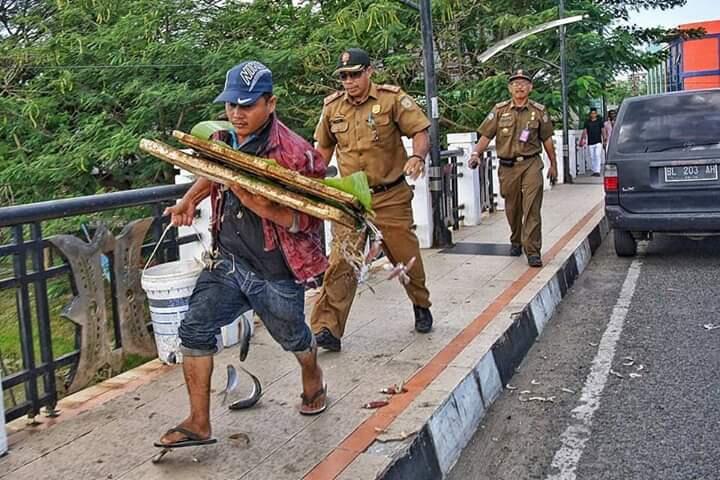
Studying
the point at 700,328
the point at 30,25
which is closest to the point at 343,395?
the point at 700,328

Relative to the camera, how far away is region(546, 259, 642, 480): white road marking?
3.64m

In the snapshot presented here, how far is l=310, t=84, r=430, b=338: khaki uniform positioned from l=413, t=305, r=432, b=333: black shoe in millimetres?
43

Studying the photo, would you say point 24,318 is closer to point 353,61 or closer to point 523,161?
point 353,61

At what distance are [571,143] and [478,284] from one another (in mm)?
12108

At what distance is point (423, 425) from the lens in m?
3.60

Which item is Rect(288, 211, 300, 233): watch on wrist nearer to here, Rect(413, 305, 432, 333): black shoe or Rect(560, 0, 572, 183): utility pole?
Rect(413, 305, 432, 333): black shoe

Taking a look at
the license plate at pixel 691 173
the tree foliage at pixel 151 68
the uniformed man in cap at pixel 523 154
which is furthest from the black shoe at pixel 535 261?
the tree foliage at pixel 151 68

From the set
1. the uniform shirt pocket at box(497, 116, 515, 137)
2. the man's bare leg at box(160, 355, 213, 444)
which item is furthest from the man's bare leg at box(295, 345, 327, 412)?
the uniform shirt pocket at box(497, 116, 515, 137)

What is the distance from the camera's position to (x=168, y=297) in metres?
4.46

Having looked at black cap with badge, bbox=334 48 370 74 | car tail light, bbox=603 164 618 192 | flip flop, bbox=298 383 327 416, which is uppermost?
black cap with badge, bbox=334 48 370 74

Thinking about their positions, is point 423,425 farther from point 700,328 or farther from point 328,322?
point 700,328

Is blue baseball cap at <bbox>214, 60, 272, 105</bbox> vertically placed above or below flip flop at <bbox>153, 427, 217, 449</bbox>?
above

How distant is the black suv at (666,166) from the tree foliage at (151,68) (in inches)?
235

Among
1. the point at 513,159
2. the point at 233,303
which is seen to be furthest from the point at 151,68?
the point at 233,303
